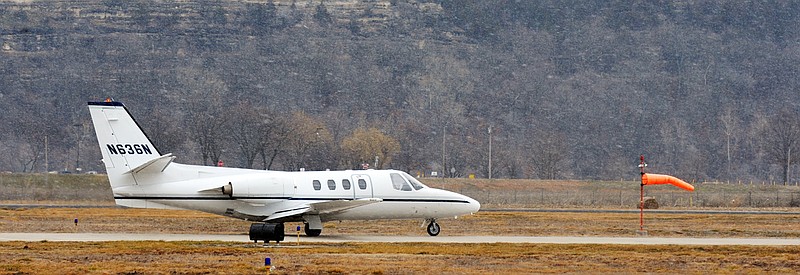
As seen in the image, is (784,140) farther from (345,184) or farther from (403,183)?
(345,184)

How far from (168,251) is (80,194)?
52733 mm

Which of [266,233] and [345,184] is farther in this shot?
[345,184]

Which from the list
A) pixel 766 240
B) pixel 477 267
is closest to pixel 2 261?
pixel 477 267

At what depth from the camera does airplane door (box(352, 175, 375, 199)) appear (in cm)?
5681

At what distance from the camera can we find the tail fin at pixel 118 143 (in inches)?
2142

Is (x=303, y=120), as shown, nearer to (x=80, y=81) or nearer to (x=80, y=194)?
(x=80, y=81)

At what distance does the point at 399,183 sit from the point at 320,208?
12.2 ft

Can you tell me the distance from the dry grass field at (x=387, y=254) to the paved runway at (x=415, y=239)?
2.61m

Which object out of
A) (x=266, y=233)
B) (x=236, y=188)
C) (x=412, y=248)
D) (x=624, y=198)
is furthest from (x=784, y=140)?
(x=266, y=233)

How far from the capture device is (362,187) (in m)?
57.0

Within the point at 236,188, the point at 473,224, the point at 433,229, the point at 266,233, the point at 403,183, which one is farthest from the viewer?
the point at 473,224

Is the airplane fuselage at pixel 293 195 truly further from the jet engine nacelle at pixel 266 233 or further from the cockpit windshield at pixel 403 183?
the jet engine nacelle at pixel 266 233

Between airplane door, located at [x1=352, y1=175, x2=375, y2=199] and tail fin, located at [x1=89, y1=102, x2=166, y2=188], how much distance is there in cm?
701

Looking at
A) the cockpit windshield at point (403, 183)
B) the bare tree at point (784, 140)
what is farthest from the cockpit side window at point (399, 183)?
the bare tree at point (784, 140)
